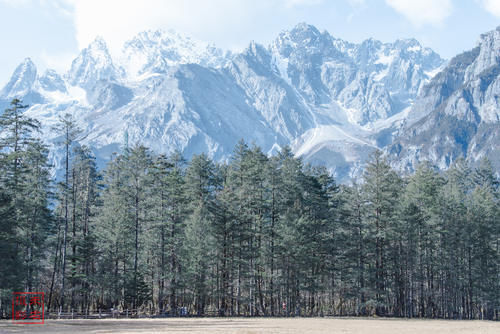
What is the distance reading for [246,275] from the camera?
170 feet

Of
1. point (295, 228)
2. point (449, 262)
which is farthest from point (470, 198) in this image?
point (295, 228)

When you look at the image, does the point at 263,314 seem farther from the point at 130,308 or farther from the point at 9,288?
the point at 9,288

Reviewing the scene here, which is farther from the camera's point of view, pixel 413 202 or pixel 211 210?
pixel 413 202

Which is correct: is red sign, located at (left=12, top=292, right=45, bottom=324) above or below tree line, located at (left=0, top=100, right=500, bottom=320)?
below

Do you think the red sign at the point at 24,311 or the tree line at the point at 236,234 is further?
the tree line at the point at 236,234

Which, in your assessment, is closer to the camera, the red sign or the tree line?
the red sign

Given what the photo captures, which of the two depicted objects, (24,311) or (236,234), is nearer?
(24,311)

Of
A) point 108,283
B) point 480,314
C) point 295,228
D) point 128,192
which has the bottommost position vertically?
point 480,314

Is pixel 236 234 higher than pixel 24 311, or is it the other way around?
pixel 236 234

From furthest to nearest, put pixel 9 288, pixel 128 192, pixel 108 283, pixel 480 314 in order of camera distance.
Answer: pixel 480 314 < pixel 128 192 < pixel 108 283 < pixel 9 288

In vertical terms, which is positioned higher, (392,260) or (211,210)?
(211,210)

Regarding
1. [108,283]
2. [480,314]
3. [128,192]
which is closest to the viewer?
[108,283]

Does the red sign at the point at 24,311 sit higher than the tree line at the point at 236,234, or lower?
lower

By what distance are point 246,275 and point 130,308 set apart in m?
11.8
